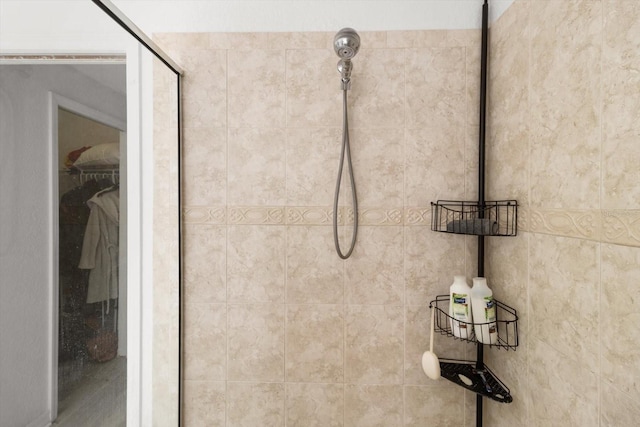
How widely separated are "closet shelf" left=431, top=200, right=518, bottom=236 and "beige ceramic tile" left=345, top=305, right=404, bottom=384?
40 centimetres

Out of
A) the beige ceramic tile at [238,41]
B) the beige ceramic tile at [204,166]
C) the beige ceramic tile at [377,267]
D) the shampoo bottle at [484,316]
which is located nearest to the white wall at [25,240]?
the beige ceramic tile at [204,166]

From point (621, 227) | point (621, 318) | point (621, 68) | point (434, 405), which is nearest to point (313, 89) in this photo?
point (621, 68)

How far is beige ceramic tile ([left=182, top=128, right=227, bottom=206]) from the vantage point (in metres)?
1.25

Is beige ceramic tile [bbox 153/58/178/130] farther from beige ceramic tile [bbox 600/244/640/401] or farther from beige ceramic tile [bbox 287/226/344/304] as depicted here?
beige ceramic tile [bbox 600/244/640/401]

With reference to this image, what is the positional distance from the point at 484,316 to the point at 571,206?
46 centimetres

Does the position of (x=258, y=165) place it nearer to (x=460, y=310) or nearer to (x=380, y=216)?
(x=380, y=216)

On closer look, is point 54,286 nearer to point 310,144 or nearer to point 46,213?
point 46,213

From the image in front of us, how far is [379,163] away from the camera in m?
1.23

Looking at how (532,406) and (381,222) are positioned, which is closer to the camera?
(532,406)

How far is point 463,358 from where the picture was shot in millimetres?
1220

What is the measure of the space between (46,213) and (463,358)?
1.43m

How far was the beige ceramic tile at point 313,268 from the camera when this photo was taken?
4.09 ft

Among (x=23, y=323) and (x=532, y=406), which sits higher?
(x=23, y=323)

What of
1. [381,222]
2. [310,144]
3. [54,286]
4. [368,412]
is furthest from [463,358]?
[54,286]
